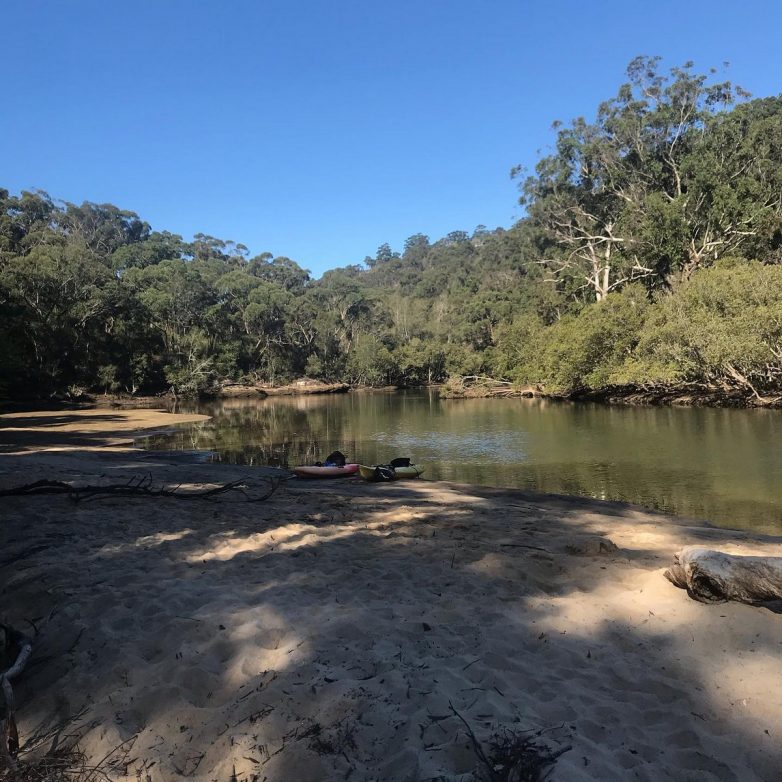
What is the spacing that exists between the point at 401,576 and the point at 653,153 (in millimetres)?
52201

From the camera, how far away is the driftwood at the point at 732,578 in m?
3.83

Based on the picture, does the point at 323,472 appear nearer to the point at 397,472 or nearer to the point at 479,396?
the point at 397,472

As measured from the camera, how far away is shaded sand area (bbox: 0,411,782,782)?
2.52 metres

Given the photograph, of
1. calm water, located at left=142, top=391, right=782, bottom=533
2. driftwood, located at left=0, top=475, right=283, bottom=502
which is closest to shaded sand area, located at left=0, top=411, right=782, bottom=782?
driftwood, located at left=0, top=475, right=283, bottom=502

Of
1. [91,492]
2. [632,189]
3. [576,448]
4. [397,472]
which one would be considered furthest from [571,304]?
[91,492]

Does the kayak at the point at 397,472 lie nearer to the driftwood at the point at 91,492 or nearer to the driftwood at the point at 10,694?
the driftwood at the point at 91,492

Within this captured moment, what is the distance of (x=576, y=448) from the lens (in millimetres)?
19672

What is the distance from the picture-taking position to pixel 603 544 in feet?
19.3

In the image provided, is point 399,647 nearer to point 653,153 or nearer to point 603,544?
point 603,544

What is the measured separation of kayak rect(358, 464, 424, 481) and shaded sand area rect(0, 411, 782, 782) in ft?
25.1

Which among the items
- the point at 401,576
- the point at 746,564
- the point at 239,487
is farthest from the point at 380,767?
the point at 239,487

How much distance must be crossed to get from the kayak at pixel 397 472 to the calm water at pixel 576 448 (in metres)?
1.16

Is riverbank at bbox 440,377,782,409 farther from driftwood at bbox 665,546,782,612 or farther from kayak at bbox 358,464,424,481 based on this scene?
driftwood at bbox 665,546,782,612

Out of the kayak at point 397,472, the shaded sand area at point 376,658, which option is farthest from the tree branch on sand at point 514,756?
the kayak at point 397,472
